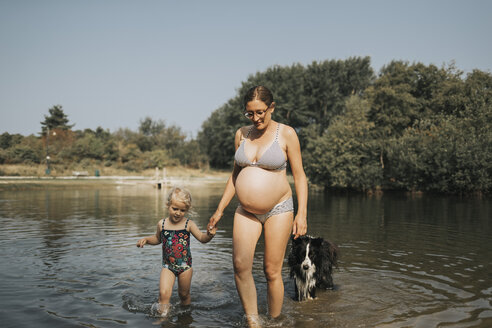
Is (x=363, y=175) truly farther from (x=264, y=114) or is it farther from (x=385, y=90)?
(x=264, y=114)

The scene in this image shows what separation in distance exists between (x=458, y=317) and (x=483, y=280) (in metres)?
2.10

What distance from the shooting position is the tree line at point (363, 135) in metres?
29.9

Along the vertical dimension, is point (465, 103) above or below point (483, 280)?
above

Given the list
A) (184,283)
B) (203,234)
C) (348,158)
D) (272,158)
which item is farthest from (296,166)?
(348,158)

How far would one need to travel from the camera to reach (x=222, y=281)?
6.57m

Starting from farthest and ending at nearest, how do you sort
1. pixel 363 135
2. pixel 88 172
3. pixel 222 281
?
pixel 88 172, pixel 363 135, pixel 222 281

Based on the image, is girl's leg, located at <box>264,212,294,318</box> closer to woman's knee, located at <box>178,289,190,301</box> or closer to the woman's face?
the woman's face

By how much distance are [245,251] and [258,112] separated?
1359mm

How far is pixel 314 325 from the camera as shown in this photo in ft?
15.3

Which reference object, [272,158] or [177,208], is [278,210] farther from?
[177,208]

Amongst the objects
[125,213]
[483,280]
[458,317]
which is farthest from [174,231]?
[125,213]

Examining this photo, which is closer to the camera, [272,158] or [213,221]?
[272,158]

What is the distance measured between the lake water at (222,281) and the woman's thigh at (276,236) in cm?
80

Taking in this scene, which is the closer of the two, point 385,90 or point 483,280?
point 483,280
